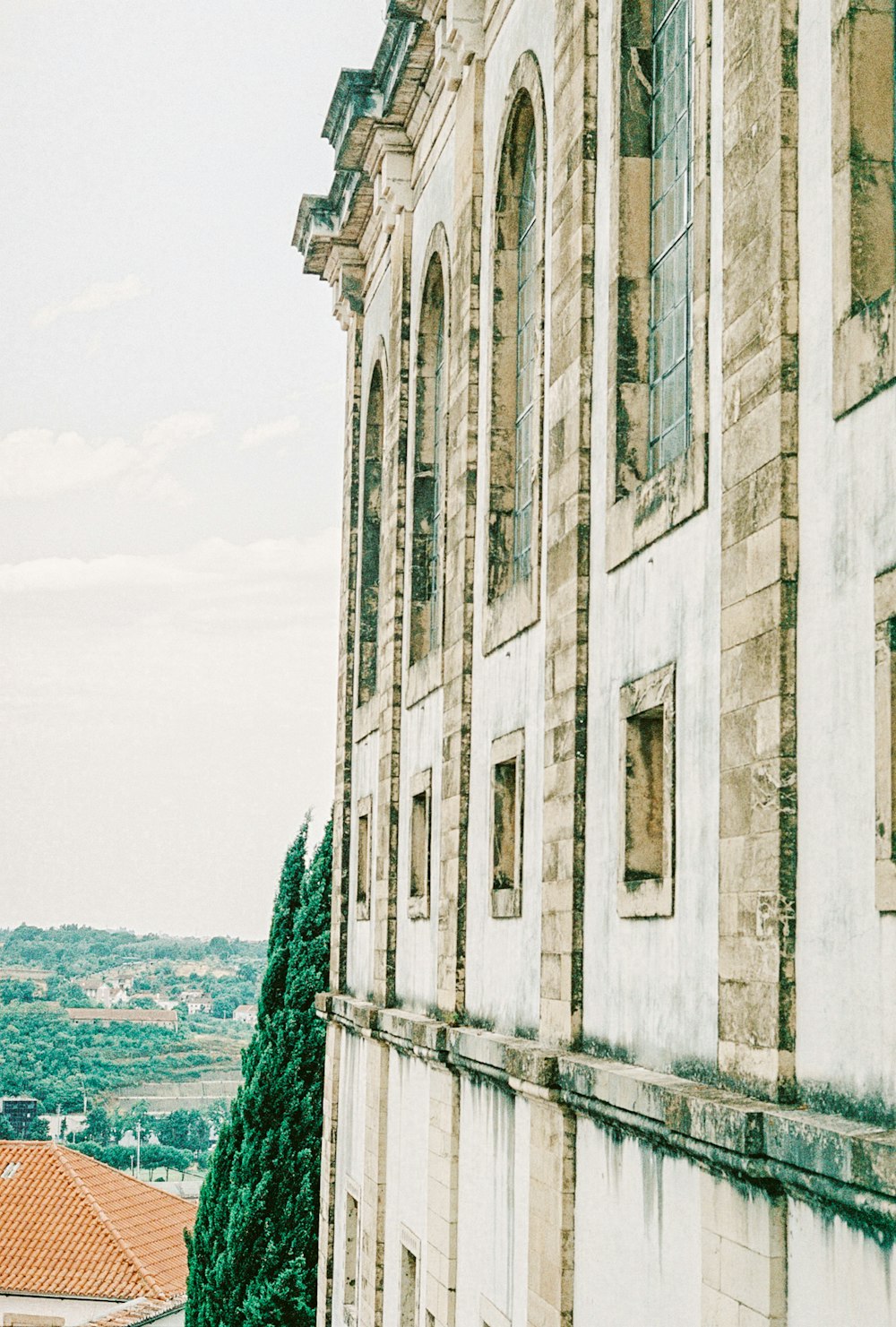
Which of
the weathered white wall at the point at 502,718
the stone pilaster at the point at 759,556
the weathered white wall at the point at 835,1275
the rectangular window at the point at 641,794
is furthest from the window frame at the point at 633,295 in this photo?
the weathered white wall at the point at 835,1275

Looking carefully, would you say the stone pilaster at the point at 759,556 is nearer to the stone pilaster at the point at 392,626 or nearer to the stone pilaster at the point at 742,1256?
the stone pilaster at the point at 742,1256

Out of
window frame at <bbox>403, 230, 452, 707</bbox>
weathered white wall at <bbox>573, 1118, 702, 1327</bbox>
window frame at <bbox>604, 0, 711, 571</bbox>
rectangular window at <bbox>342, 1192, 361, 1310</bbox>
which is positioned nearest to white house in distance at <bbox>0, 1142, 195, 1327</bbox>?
rectangular window at <bbox>342, 1192, 361, 1310</bbox>

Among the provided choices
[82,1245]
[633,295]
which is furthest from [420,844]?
[82,1245]

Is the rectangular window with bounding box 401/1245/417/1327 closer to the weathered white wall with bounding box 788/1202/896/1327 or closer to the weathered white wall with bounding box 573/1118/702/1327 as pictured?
the weathered white wall with bounding box 573/1118/702/1327

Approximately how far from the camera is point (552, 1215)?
12.6 metres

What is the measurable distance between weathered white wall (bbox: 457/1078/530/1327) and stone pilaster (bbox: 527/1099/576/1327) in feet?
1.34

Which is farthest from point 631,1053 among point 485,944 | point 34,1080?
point 34,1080

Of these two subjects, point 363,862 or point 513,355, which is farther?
point 363,862

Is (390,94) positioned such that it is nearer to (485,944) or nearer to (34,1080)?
(485,944)

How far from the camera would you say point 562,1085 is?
40.3ft

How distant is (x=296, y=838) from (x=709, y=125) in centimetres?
2031

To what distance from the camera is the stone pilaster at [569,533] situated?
12.8 metres

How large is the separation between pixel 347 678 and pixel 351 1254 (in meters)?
7.15

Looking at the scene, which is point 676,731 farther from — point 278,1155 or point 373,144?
point 278,1155
